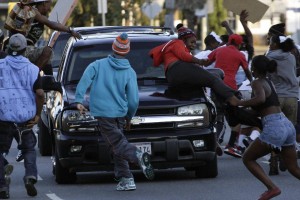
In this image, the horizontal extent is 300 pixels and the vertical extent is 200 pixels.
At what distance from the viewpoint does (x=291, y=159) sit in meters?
13.5

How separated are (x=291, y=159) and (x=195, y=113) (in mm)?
2462

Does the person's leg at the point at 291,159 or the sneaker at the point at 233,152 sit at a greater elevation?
the person's leg at the point at 291,159

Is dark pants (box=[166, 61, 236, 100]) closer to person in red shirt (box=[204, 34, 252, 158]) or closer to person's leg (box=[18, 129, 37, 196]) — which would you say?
person's leg (box=[18, 129, 37, 196])

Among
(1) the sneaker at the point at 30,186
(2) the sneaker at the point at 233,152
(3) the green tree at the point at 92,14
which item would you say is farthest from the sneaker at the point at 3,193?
(3) the green tree at the point at 92,14

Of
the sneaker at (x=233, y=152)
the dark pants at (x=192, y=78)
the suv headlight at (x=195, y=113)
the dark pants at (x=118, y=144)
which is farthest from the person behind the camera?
the sneaker at (x=233, y=152)

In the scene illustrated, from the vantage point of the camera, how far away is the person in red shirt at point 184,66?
16297mm

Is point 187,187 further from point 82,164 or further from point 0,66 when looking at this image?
point 0,66

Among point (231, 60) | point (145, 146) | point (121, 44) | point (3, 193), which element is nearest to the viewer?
point (3, 193)

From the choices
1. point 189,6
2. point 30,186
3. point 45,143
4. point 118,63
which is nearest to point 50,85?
point 118,63

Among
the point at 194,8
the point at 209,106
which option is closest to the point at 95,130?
the point at 209,106

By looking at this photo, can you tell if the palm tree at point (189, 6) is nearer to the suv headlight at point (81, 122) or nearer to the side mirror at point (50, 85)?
the suv headlight at point (81, 122)

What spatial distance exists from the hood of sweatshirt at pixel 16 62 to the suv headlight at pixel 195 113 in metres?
2.14

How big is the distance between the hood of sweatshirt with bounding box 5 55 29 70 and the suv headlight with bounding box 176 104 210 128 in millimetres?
2145

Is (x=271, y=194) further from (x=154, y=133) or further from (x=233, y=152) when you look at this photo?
(x=233, y=152)
